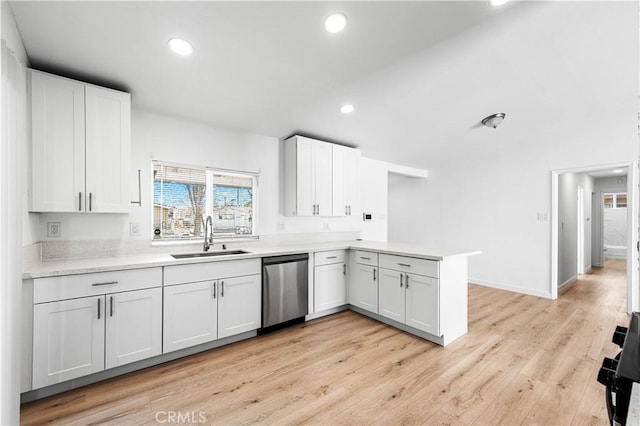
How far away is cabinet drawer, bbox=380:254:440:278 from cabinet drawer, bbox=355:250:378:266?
0.11 meters

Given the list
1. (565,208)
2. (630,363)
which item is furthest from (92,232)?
(565,208)

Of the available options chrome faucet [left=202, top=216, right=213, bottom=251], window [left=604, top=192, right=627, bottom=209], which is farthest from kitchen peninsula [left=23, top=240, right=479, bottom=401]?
window [left=604, top=192, right=627, bottom=209]

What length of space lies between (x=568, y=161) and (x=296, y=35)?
438cm

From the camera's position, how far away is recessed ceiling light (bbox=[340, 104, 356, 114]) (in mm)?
3096

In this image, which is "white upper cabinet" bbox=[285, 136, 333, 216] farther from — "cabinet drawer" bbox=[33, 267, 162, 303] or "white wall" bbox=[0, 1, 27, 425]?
"white wall" bbox=[0, 1, 27, 425]

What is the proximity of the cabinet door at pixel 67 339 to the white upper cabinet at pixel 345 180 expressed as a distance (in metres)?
2.76

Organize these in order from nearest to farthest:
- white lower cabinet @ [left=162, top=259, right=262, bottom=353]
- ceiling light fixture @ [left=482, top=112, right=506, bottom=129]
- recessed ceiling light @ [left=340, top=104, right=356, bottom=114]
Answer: white lower cabinet @ [left=162, top=259, right=262, bottom=353]
recessed ceiling light @ [left=340, top=104, right=356, bottom=114]
ceiling light fixture @ [left=482, top=112, right=506, bottom=129]

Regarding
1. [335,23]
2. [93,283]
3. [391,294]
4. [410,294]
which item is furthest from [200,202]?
[410,294]

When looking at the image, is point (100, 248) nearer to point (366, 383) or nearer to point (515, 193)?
point (366, 383)

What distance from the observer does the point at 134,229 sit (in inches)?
106

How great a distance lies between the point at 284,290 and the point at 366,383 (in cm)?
126

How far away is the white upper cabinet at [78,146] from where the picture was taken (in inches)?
79.0

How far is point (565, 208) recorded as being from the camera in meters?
4.93

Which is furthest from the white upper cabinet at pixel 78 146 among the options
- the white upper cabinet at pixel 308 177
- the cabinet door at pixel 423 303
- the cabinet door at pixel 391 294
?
the cabinet door at pixel 423 303
